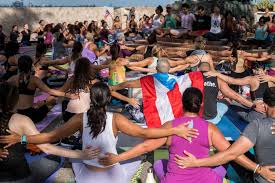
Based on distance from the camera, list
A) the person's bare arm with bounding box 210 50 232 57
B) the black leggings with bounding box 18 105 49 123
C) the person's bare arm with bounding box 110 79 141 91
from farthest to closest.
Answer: the person's bare arm with bounding box 210 50 232 57 < the black leggings with bounding box 18 105 49 123 < the person's bare arm with bounding box 110 79 141 91

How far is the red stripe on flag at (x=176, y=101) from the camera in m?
6.86

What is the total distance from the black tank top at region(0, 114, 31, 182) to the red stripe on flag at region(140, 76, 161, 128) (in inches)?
108

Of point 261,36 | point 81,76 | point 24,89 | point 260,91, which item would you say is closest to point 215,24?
point 261,36

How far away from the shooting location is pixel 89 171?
456 centimetres

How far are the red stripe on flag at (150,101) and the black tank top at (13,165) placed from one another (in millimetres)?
2741

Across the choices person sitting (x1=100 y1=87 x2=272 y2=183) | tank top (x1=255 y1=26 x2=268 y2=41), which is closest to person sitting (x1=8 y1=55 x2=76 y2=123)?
person sitting (x1=100 y1=87 x2=272 y2=183)

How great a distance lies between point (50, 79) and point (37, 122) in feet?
12.5

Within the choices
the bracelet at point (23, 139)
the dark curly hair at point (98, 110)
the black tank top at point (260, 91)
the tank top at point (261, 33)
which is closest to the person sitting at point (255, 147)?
the dark curly hair at point (98, 110)

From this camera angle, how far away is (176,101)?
691 centimetres

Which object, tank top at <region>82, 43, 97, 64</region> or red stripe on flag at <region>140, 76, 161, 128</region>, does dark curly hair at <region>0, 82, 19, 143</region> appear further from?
tank top at <region>82, 43, 97, 64</region>

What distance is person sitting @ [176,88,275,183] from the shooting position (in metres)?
4.32

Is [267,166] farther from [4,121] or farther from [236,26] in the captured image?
[236,26]

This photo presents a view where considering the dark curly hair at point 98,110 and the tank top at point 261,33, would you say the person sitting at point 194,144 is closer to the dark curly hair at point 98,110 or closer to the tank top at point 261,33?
the dark curly hair at point 98,110

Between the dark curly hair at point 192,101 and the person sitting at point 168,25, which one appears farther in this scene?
the person sitting at point 168,25
